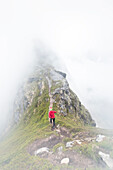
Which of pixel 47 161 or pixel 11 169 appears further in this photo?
pixel 11 169

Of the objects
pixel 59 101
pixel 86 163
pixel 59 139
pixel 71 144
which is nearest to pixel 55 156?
pixel 71 144

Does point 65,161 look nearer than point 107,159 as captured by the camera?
No

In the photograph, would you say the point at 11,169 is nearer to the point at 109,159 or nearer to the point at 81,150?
the point at 81,150

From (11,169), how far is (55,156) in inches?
855

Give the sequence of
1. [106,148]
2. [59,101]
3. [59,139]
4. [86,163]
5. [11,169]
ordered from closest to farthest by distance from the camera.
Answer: [86,163], [106,148], [11,169], [59,139], [59,101]

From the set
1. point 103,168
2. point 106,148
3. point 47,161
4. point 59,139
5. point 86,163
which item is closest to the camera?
point 103,168

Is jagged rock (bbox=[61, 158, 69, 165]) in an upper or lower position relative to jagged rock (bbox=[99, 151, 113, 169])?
lower

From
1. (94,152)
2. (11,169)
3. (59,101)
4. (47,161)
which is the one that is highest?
(59,101)

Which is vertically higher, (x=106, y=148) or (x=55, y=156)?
(x=106, y=148)

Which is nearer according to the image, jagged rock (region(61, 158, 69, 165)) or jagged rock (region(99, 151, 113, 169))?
jagged rock (region(99, 151, 113, 169))

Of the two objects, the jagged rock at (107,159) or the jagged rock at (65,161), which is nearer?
the jagged rock at (107,159)

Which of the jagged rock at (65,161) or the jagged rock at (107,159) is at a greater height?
the jagged rock at (107,159)

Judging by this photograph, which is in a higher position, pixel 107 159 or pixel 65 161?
pixel 107 159

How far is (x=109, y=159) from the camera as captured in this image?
133 ft
